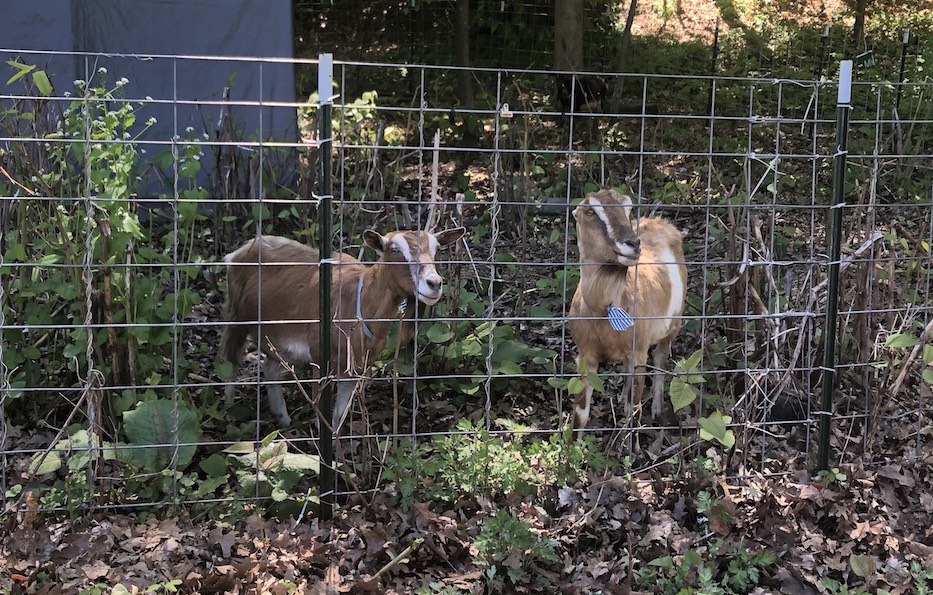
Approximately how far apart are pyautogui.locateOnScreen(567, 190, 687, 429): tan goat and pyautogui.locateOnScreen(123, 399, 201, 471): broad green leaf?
5.90ft

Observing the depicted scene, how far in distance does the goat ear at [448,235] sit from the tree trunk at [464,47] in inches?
267

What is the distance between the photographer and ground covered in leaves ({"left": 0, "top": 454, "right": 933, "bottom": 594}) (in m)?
3.50

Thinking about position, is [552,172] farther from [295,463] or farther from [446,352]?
[295,463]

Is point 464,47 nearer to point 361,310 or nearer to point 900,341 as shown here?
point 361,310

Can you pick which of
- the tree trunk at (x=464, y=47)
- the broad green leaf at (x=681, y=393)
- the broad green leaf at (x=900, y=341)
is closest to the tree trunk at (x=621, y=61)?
the tree trunk at (x=464, y=47)

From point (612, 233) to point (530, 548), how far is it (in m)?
1.76

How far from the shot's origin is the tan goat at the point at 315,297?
16.0ft

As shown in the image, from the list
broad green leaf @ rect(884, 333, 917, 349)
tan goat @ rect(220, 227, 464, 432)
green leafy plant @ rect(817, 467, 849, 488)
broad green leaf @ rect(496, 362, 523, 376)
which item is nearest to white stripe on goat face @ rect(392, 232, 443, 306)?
tan goat @ rect(220, 227, 464, 432)

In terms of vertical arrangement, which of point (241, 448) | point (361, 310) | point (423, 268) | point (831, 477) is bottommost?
point (831, 477)

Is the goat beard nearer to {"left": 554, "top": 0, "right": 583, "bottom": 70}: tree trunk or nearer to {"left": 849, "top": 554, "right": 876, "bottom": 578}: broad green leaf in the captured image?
{"left": 849, "top": 554, "right": 876, "bottom": 578}: broad green leaf

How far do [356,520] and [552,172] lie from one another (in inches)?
260

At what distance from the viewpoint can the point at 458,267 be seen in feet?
19.3

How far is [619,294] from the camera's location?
16.4 ft

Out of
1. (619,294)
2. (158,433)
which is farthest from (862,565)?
(158,433)
